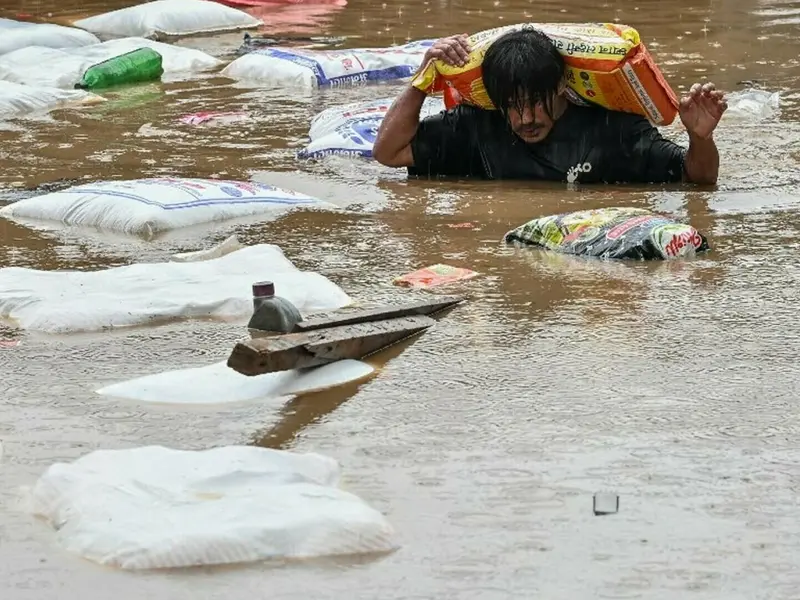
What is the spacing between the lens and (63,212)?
515 cm

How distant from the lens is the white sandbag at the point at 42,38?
364 inches

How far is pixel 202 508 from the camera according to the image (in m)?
2.59

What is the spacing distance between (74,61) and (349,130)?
298 cm

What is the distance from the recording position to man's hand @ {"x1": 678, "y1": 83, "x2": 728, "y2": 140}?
16.9 ft

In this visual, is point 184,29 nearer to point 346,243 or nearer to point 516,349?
point 346,243

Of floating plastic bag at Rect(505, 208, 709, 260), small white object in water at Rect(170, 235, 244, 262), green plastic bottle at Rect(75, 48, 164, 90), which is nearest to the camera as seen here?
floating plastic bag at Rect(505, 208, 709, 260)

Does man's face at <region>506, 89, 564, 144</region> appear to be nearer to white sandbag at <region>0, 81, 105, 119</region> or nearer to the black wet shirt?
the black wet shirt

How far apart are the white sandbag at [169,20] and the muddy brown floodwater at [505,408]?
4734 mm

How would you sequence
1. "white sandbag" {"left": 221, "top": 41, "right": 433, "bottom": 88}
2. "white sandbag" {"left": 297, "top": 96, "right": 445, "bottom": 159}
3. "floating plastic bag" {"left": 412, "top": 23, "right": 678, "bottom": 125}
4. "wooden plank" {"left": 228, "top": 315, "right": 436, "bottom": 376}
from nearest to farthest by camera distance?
Result: 1. "wooden plank" {"left": 228, "top": 315, "right": 436, "bottom": 376}
2. "floating plastic bag" {"left": 412, "top": 23, "right": 678, "bottom": 125}
3. "white sandbag" {"left": 297, "top": 96, "right": 445, "bottom": 159}
4. "white sandbag" {"left": 221, "top": 41, "right": 433, "bottom": 88}

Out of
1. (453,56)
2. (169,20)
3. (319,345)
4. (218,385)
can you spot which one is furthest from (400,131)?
(169,20)

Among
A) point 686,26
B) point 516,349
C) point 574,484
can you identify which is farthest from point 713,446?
point 686,26

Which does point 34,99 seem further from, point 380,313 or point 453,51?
point 380,313

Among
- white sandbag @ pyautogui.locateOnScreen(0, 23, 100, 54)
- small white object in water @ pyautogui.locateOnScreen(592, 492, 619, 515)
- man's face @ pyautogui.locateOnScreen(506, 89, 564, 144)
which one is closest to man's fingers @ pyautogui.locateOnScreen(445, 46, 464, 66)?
man's face @ pyautogui.locateOnScreen(506, 89, 564, 144)

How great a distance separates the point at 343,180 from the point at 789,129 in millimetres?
2154
